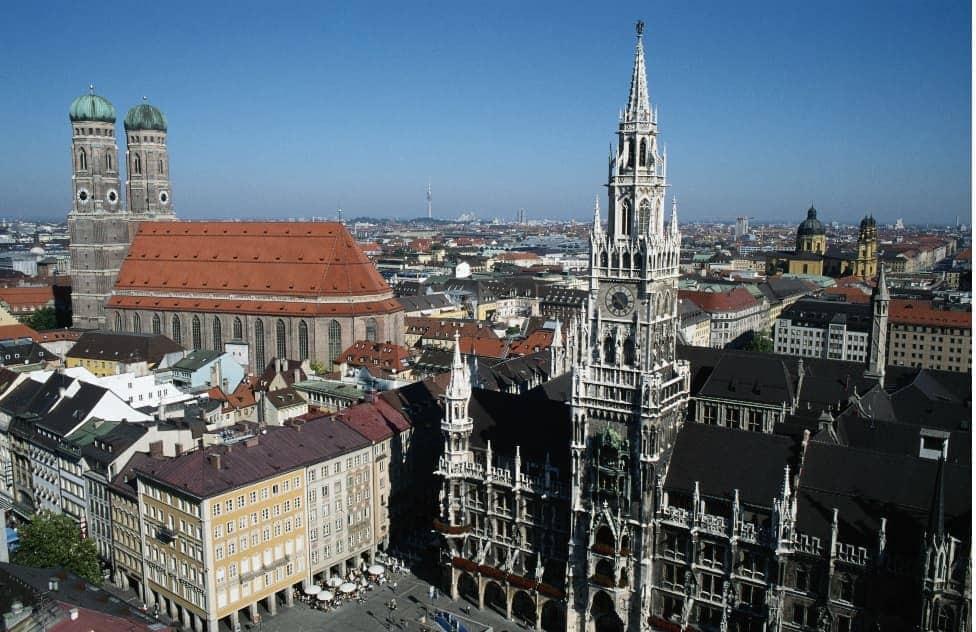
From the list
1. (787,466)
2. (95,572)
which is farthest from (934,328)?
(95,572)

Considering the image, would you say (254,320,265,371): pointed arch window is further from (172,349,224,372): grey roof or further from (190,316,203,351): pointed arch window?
(172,349,224,372): grey roof

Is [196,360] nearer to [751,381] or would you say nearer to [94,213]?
[94,213]

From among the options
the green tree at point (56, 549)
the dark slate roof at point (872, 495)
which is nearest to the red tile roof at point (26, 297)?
the green tree at point (56, 549)

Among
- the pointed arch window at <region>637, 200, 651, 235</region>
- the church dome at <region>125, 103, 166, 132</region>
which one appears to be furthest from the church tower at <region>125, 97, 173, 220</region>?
the pointed arch window at <region>637, 200, 651, 235</region>

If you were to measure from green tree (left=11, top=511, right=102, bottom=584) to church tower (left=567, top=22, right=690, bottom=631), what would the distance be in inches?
1009

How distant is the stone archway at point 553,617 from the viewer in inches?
1761

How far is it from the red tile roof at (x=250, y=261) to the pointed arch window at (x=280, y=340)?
11.2 feet

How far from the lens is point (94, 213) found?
106125 millimetres

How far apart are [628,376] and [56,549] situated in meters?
30.4

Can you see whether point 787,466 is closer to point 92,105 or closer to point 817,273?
point 92,105

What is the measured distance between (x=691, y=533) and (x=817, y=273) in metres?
160

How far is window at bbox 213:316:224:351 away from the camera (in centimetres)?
9906

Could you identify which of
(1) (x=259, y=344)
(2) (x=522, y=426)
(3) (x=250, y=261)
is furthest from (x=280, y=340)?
(2) (x=522, y=426)

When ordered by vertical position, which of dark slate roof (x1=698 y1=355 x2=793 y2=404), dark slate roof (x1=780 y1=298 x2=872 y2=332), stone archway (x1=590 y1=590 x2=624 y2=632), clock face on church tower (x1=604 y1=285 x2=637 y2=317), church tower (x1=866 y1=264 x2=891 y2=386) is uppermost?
clock face on church tower (x1=604 y1=285 x2=637 y2=317)
